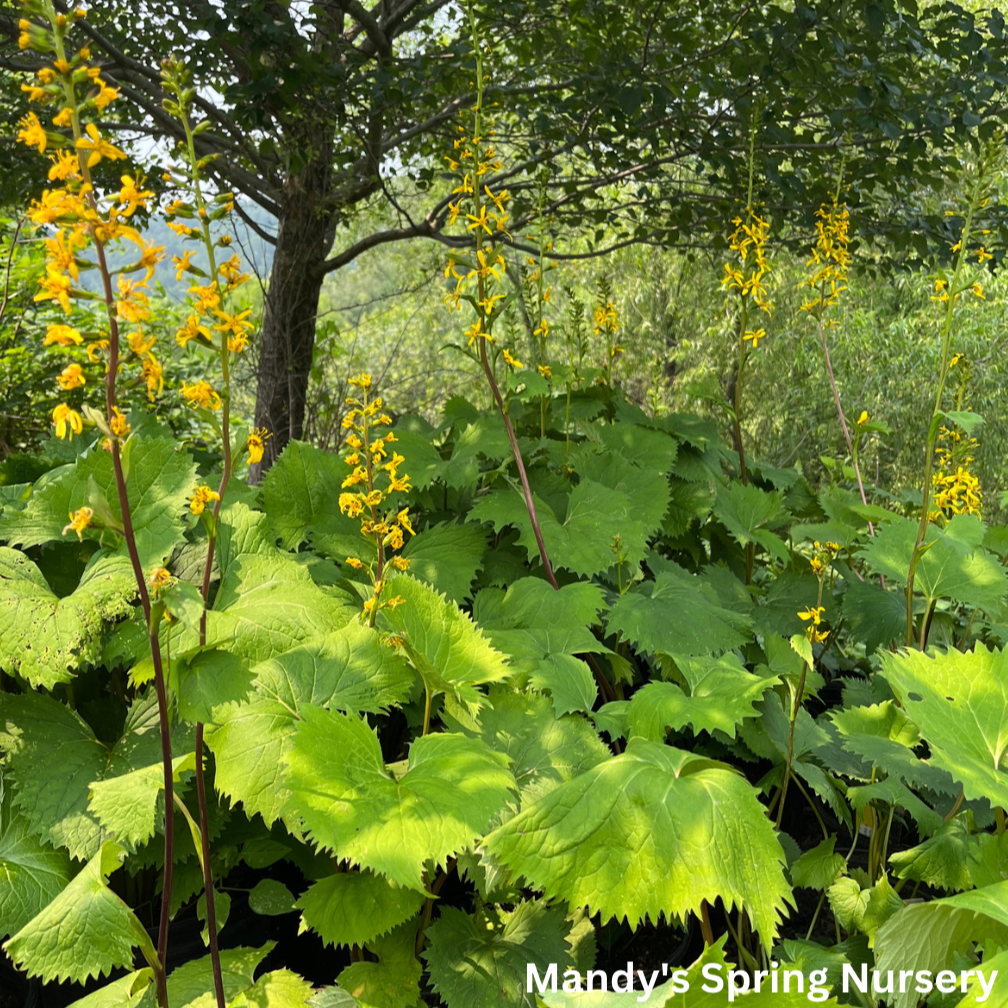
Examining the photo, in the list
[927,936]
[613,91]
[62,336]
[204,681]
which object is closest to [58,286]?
[62,336]

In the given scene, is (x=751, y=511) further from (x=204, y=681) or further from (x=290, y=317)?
(x=290, y=317)

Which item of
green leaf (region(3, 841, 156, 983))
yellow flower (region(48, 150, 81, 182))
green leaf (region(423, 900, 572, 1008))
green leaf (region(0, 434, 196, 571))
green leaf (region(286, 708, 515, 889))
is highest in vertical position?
yellow flower (region(48, 150, 81, 182))

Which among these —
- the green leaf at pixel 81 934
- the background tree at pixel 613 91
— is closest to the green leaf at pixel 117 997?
the green leaf at pixel 81 934

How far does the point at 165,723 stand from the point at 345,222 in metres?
5.49

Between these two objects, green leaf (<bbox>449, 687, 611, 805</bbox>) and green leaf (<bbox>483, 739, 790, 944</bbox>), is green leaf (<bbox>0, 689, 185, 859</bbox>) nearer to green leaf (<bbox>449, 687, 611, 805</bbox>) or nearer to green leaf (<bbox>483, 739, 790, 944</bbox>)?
green leaf (<bbox>449, 687, 611, 805</bbox>)

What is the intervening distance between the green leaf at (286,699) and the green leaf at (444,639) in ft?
0.24

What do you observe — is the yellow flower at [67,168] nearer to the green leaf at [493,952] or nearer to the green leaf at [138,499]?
the green leaf at [138,499]

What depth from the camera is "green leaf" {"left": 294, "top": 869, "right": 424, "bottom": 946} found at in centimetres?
128

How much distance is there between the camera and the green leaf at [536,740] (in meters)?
1.41

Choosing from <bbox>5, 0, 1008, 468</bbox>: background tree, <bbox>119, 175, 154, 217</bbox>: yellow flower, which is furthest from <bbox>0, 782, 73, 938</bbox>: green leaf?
<bbox>5, 0, 1008, 468</bbox>: background tree

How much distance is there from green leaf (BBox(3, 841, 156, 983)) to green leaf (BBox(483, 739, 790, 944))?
57 centimetres

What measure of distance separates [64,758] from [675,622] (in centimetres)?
139

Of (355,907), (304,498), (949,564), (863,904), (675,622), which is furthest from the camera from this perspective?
(304,498)

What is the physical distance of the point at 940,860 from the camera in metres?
1.40
